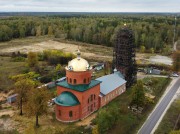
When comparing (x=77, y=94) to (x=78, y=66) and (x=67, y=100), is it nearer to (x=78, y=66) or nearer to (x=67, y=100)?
(x=67, y=100)

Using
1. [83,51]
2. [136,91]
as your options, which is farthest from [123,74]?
[83,51]

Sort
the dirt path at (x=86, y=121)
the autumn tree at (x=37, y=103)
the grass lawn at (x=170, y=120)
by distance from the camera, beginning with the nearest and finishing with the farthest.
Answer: the autumn tree at (x=37, y=103), the grass lawn at (x=170, y=120), the dirt path at (x=86, y=121)

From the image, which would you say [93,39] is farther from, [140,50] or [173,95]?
[173,95]

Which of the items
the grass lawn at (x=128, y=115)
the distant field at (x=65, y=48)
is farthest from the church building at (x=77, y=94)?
the distant field at (x=65, y=48)

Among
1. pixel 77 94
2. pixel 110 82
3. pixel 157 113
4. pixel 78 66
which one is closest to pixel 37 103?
pixel 77 94

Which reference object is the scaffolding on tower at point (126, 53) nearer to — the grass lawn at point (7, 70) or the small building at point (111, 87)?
the small building at point (111, 87)

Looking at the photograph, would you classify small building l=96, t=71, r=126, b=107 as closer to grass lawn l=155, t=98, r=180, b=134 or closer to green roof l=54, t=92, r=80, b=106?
green roof l=54, t=92, r=80, b=106
